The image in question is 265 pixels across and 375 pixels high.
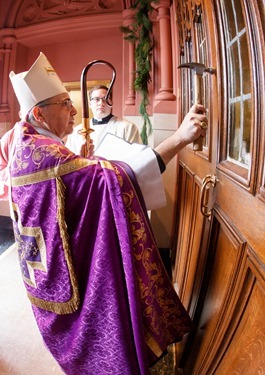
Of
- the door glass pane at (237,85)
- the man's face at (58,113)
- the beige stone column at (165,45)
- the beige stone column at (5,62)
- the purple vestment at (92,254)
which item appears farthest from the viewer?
the beige stone column at (5,62)

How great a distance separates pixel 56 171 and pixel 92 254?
298 millimetres

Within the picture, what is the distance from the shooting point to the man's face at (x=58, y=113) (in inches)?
40.4

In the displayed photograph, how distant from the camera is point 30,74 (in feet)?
3.77

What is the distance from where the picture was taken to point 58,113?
40.7 inches

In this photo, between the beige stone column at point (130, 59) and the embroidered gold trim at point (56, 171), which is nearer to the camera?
the embroidered gold trim at point (56, 171)

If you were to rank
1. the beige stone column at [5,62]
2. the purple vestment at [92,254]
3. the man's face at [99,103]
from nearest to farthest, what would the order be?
the purple vestment at [92,254], the man's face at [99,103], the beige stone column at [5,62]

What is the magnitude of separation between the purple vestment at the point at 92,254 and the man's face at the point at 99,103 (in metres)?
1.45

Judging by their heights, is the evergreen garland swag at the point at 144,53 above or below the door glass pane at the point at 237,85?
above

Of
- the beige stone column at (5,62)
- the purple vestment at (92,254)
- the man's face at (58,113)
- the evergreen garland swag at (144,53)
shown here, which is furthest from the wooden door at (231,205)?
the beige stone column at (5,62)

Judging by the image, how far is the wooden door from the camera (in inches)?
22.9

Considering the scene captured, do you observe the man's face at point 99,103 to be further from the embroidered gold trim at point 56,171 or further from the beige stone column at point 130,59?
the embroidered gold trim at point 56,171

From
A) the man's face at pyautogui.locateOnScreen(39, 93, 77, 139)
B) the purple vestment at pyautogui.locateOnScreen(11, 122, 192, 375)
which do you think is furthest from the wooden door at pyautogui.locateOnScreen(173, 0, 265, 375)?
the man's face at pyautogui.locateOnScreen(39, 93, 77, 139)

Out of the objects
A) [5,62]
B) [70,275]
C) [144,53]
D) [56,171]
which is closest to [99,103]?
[144,53]

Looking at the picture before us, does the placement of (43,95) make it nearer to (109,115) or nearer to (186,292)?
(186,292)
